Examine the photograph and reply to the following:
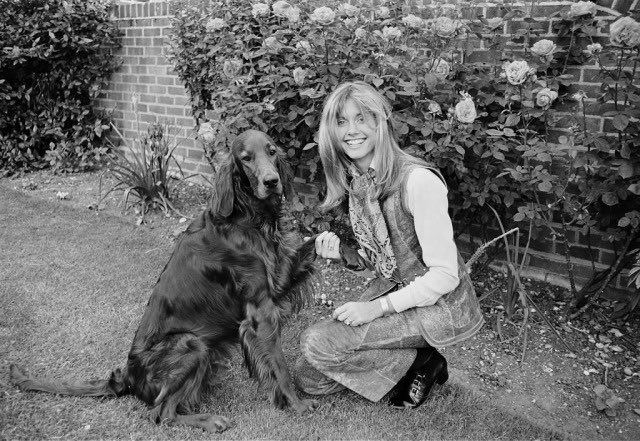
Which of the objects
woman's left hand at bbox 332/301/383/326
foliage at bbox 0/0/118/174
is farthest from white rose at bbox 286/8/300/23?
foliage at bbox 0/0/118/174

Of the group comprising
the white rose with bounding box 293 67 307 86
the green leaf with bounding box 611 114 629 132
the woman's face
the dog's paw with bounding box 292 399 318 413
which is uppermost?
the white rose with bounding box 293 67 307 86

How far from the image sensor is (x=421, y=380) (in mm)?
2535

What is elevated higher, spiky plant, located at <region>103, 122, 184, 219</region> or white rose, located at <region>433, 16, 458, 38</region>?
white rose, located at <region>433, 16, 458, 38</region>

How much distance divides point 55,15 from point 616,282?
6.17 m

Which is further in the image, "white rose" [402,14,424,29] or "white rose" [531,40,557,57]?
"white rose" [402,14,424,29]

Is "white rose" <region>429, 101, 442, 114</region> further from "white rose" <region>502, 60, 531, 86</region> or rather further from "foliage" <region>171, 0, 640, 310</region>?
"white rose" <region>502, 60, 531, 86</region>

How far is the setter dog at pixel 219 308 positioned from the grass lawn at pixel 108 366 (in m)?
0.10

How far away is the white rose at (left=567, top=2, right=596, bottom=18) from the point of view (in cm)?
288

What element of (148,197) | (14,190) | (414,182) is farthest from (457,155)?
(14,190)

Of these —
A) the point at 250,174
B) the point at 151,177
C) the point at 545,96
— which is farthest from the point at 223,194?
the point at 151,177

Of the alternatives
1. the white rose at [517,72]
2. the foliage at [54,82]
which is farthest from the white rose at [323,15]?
the foliage at [54,82]

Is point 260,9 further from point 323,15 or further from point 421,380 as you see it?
point 421,380

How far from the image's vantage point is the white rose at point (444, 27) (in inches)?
116

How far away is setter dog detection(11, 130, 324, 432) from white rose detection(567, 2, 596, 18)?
1739 mm
